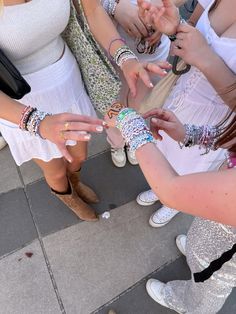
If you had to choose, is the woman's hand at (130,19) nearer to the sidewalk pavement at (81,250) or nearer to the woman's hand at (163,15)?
the woman's hand at (163,15)

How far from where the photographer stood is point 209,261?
4.71ft

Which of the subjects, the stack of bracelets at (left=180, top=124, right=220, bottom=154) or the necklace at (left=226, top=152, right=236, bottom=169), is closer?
the necklace at (left=226, top=152, right=236, bottom=169)

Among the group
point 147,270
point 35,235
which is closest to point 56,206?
point 35,235

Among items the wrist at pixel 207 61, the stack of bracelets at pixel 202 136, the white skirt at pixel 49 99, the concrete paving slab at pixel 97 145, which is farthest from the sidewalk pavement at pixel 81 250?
the wrist at pixel 207 61

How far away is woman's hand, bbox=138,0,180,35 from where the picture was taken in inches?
56.1

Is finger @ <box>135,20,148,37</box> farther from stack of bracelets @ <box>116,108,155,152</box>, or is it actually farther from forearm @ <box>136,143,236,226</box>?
forearm @ <box>136,143,236,226</box>

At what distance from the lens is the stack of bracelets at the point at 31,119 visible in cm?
138

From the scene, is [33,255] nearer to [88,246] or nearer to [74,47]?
[88,246]

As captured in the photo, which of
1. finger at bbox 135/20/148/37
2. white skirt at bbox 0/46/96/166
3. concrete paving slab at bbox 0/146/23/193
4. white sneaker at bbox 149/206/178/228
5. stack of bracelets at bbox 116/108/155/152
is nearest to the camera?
stack of bracelets at bbox 116/108/155/152

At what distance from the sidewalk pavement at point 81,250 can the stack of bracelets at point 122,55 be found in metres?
1.22

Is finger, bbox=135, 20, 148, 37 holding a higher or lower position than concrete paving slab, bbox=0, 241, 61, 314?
higher

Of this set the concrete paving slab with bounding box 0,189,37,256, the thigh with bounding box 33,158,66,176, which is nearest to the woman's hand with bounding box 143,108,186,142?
the thigh with bounding box 33,158,66,176

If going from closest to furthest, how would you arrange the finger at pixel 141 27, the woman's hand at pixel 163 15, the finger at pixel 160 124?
the finger at pixel 160 124 < the woman's hand at pixel 163 15 < the finger at pixel 141 27

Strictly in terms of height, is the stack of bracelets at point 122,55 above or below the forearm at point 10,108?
above
